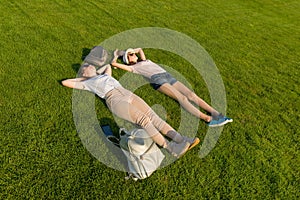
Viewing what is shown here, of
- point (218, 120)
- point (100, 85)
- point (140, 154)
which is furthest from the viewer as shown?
point (100, 85)

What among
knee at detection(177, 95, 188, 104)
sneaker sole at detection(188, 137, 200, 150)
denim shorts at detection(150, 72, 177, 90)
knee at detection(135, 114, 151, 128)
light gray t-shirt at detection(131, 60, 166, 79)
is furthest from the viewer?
light gray t-shirt at detection(131, 60, 166, 79)

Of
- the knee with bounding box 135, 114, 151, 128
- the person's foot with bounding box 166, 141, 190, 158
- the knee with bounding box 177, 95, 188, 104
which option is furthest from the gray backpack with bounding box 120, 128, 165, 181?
the knee with bounding box 177, 95, 188, 104

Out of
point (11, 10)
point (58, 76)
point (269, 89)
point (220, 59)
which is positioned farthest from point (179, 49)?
point (11, 10)

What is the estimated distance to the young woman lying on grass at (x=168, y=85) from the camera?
568cm

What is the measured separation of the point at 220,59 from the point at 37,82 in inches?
200

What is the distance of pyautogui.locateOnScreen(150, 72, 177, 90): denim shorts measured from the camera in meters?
6.46

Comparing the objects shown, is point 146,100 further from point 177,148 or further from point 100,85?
point 177,148

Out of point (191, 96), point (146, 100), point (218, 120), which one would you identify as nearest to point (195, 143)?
point (218, 120)

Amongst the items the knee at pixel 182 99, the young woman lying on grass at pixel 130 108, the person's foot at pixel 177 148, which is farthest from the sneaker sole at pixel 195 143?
the knee at pixel 182 99

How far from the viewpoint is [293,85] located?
7379 mm

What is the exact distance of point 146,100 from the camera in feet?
20.2

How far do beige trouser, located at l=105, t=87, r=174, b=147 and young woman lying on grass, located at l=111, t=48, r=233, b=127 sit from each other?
34.9 inches

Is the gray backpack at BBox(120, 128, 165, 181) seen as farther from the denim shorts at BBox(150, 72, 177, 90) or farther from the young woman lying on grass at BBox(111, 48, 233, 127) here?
the denim shorts at BBox(150, 72, 177, 90)

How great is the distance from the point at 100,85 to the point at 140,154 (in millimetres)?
2135
